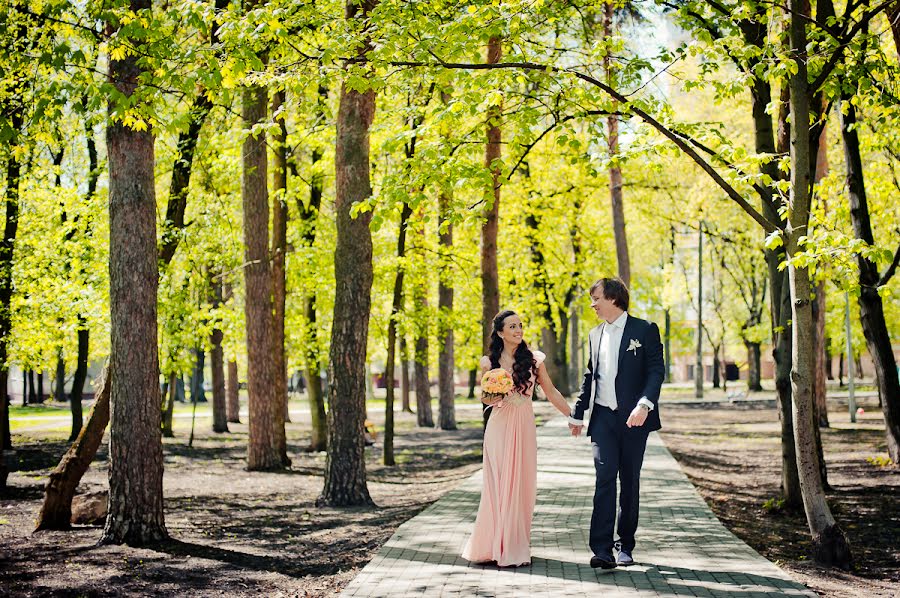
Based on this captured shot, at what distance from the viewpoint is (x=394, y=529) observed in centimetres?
1045

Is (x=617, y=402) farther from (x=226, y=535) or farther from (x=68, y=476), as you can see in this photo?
(x=68, y=476)

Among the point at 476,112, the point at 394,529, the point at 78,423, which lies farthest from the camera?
the point at 78,423

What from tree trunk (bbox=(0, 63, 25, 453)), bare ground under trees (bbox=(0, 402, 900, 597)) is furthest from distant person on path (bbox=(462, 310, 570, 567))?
tree trunk (bbox=(0, 63, 25, 453))

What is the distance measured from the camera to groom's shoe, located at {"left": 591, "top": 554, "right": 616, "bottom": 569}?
755cm

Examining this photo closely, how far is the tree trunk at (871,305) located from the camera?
15062 mm

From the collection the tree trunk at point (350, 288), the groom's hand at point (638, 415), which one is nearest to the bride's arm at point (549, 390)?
the groom's hand at point (638, 415)

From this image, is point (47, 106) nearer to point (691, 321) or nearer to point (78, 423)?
point (78, 423)

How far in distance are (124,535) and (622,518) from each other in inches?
198

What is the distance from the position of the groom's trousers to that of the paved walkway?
0.32 m

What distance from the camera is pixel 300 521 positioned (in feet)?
39.0

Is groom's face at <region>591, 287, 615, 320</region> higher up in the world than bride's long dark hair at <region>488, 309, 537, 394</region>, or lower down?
higher up

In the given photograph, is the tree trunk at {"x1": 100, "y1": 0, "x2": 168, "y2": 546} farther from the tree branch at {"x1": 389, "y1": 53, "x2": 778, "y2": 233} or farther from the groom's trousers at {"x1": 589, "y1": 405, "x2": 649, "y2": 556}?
the groom's trousers at {"x1": 589, "y1": 405, "x2": 649, "y2": 556}

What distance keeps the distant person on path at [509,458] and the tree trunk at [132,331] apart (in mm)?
3632

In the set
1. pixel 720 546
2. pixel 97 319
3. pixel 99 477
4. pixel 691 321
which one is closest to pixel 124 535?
pixel 720 546
